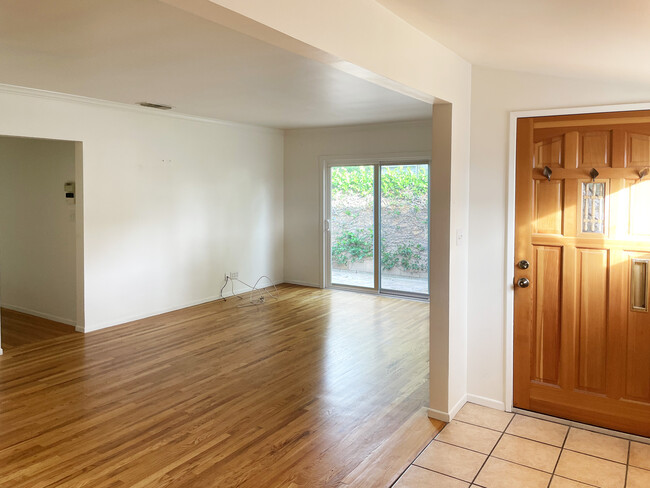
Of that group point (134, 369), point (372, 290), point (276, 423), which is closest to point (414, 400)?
point (276, 423)

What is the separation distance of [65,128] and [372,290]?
455 centimetres

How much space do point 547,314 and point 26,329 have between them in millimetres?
5329

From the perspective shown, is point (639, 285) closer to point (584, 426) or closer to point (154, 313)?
point (584, 426)

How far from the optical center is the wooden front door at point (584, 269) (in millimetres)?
3016

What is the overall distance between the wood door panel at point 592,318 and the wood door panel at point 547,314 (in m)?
0.13

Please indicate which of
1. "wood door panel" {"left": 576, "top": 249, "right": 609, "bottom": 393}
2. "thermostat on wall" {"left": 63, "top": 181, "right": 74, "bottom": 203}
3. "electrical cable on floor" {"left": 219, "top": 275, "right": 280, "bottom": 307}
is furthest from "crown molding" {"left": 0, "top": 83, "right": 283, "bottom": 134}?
"wood door panel" {"left": 576, "top": 249, "right": 609, "bottom": 393}

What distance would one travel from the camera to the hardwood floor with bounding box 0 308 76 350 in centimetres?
515

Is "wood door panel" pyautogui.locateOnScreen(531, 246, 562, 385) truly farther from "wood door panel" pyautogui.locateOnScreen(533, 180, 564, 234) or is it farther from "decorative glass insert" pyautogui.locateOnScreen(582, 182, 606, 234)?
"decorative glass insert" pyautogui.locateOnScreen(582, 182, 606, 234)

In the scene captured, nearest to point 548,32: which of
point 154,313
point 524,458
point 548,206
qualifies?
point 548,206

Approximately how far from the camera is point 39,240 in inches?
239

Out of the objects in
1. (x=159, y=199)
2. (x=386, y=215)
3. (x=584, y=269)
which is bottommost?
(x=584, y=269)

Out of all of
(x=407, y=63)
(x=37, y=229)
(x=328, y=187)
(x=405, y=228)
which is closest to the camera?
(x=407, y=63)

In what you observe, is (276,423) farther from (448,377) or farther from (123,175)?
(123,175)

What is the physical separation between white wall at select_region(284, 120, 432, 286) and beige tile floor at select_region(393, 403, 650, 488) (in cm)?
468
